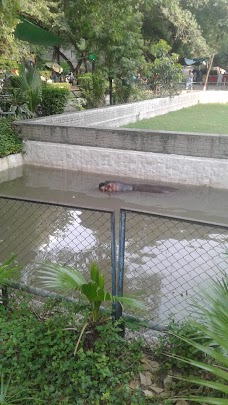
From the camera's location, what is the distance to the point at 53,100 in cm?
1266

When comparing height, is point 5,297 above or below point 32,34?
below

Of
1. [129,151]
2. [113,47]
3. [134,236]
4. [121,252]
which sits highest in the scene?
[113,47]

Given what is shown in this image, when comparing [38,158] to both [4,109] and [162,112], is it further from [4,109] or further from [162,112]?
[162,112]

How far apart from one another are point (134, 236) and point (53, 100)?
8.01 m

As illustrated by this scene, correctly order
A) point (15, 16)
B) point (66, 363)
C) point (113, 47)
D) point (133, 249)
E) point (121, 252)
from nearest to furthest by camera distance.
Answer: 1. point (66, 363)
2. point (121, 252)
3. point (133, 249)
4. point (15, 16)
5. point (113, 47)

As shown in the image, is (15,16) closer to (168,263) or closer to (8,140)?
(8,140)

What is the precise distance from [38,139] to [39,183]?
1699mm

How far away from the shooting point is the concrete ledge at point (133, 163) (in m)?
8.10

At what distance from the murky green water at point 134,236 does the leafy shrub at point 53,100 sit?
4489 mm

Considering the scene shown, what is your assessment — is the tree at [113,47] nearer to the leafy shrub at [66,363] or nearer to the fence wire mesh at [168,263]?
the fence wire mesh at [168,263]

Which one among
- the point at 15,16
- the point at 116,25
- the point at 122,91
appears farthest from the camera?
the point at 122,91

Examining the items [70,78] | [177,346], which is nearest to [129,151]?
[177,346]

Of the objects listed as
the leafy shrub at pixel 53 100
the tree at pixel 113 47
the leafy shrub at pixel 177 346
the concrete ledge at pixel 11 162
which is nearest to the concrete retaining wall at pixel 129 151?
the concrete ledge at pixel 11 162

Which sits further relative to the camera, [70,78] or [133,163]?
[70,78]
